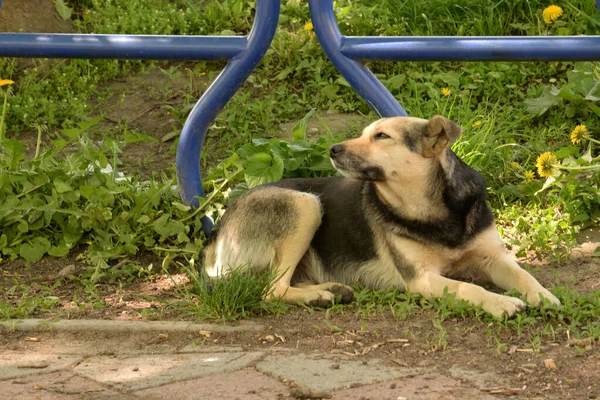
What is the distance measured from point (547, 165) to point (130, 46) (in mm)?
2634

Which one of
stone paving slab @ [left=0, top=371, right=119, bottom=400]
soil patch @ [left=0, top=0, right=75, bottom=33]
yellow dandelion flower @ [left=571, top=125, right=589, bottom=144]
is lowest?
stone paving slab @ [left=0, top=371, right=119, bottom=400]

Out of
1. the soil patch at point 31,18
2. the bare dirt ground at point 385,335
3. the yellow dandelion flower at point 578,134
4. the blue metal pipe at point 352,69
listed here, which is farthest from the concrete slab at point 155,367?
the soil patch at point 31,18

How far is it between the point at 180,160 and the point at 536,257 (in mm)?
2170

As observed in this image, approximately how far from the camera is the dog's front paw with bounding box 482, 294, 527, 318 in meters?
4.14

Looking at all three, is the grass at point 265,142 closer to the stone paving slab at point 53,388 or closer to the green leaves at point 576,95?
the green leaves at point 576,95

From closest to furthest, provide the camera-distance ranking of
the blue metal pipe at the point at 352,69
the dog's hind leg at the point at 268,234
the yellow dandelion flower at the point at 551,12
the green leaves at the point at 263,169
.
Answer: the dog's hind leg at the point at 268,234, the blue metal pipe at the point at 352,69, the green leaves at the point at 263,169, the yellow dandelion flower at the point at 551,12

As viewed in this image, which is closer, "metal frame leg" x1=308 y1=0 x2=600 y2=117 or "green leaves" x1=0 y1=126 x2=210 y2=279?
"metal frame leg" x1=308 y1=0 x2=600 y2=117

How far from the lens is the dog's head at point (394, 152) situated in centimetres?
464

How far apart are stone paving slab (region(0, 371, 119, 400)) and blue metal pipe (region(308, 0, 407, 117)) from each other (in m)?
2.52

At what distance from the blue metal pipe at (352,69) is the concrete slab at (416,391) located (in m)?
2.25

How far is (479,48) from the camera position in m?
5.14

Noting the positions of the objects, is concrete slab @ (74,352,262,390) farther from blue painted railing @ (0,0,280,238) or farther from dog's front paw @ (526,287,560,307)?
blue painted railing @ (0,0,280,238)

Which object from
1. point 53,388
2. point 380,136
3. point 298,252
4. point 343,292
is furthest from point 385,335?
point 53,388

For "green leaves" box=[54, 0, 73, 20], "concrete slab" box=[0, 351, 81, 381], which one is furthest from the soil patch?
"concrete slab" box=[0, 351, 81, 381]
